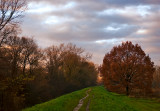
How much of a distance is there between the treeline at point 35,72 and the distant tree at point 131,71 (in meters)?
17.1

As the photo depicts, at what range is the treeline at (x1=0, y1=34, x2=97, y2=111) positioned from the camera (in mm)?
24844

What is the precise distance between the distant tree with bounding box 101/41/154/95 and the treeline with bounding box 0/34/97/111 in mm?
17118

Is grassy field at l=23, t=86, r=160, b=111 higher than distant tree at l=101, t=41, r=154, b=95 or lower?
lower

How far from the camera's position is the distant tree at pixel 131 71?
43.0 meters

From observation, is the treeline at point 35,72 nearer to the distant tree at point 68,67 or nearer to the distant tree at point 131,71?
the distant tree at point 68,67

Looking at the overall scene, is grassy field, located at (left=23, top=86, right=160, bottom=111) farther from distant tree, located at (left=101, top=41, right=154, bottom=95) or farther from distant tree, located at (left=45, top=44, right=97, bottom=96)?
distant tree, located at (left=45, top=44, right=97, bottom=96)

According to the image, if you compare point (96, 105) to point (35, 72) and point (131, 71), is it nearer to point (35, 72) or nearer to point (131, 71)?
point (131, 71)

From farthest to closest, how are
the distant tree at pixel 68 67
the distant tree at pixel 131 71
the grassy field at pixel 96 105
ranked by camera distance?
1. the distant tree at pixel 68 67
2. the distant tree at pixel 131 71
3. the grassy field at pixel 96 105

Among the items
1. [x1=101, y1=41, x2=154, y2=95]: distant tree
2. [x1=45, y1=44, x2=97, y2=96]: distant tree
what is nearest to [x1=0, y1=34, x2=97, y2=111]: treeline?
[x1=45, y1=44, x2=97, y2=96]: distant tree

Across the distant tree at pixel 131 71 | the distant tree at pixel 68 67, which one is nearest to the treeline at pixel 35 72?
the distant tree at pixel 68 67

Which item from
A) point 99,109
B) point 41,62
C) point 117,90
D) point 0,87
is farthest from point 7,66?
point 41,62

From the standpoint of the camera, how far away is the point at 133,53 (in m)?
46.1

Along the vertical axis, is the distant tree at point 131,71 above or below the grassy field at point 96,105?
above

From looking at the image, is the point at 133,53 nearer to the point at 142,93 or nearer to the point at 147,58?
the point at 147,58
